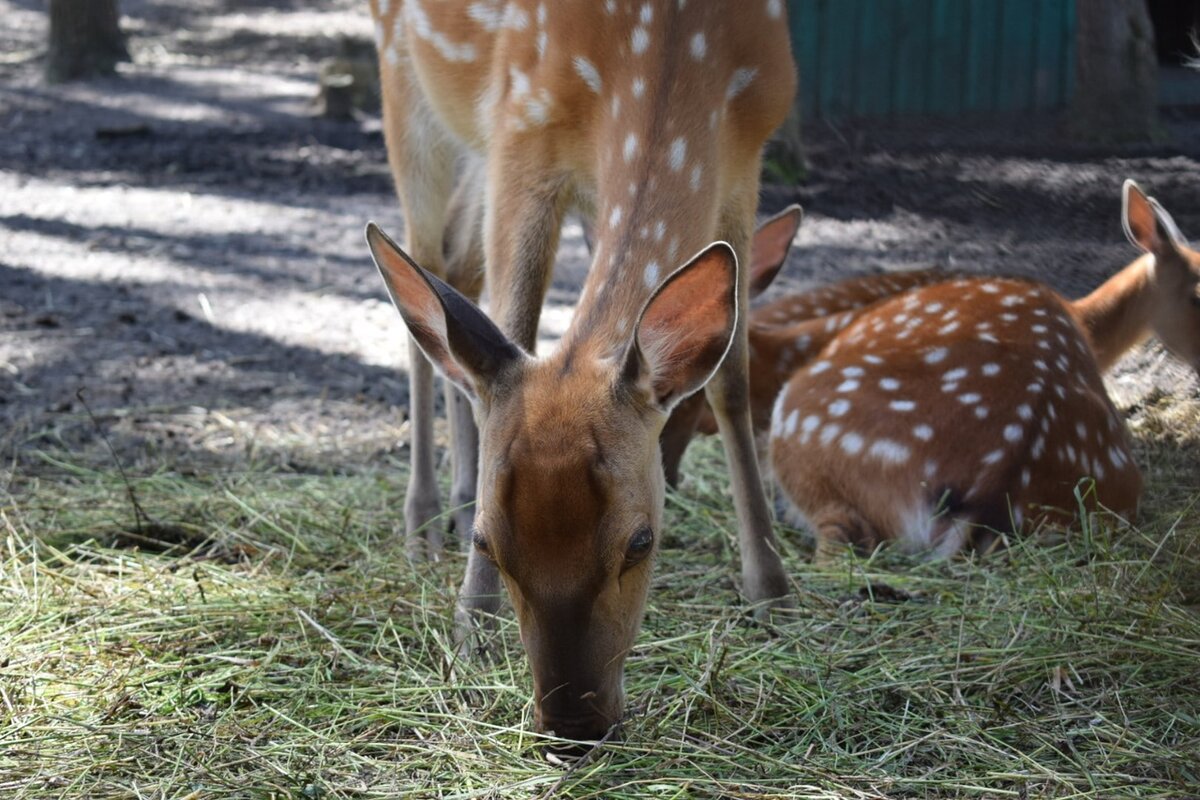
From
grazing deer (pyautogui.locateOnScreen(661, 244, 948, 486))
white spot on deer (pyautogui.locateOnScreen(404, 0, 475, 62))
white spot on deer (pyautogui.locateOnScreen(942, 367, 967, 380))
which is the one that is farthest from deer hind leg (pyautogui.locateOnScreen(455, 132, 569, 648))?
white spot on deer (pyautogui.locateOnScreen(942, 367, 967, 380))

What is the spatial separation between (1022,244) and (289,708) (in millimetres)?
3423

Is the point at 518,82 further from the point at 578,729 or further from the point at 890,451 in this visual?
the point at 578,729

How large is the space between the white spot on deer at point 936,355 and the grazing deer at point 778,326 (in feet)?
2.36

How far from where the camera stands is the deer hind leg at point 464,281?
4.47 meters

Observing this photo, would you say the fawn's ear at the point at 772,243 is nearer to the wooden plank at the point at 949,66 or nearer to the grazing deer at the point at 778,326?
the grazing deer at the point at 778,326

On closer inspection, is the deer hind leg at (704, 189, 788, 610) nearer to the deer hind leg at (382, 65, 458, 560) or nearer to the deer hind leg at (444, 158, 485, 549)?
the deer hind leg at (444, 158, 485, 549)

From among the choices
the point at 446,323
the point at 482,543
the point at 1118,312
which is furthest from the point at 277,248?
the point at 482,543

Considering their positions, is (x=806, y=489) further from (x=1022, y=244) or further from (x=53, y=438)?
(x=53, y=438)

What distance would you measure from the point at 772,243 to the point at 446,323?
2517 mm

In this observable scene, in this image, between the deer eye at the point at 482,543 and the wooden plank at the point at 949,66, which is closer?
the deer eye at the point at 482,543

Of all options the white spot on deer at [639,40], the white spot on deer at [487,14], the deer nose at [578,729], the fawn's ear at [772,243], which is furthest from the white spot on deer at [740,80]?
the deer nose at [578,729]

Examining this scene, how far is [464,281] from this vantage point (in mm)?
4789

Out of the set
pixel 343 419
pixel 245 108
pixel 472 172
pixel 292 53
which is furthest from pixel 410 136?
pixel 292 53

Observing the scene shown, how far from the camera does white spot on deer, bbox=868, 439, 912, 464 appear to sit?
4.37 meters
